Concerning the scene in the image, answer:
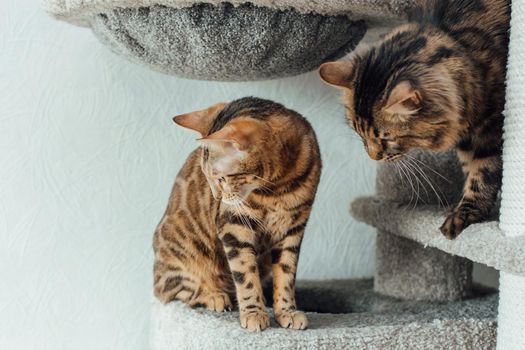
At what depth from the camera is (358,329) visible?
3.52 ft

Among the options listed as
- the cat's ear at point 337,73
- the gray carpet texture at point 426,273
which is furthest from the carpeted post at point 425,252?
the cat's ear at point 337,73

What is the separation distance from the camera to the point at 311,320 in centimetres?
117

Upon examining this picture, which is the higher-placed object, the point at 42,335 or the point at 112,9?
the point at 112,9

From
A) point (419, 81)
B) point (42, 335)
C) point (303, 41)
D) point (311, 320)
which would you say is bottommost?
point (42, 335)

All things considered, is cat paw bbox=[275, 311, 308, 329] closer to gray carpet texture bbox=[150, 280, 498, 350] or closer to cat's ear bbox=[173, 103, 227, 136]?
gray carpet texture bbox=[150, 280, 498, 350]

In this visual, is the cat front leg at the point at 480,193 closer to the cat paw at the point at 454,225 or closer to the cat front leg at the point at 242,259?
the cat paw at the point at 454,225

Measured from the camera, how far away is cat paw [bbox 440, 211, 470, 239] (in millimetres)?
1104

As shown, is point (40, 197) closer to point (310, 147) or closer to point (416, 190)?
point (310, 147)

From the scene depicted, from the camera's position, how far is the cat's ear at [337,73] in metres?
1.08

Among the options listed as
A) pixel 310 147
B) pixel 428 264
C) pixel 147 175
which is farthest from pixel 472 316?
pixel 147 175

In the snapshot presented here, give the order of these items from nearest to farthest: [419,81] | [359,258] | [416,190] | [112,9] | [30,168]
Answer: [419,81]
[112,9]
[416,190]
[30,168]
[359,258]

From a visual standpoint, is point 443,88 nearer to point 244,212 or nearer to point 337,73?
point 337,73

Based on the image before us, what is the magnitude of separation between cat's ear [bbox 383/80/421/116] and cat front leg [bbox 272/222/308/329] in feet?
1.07

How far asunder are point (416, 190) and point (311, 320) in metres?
0.38
